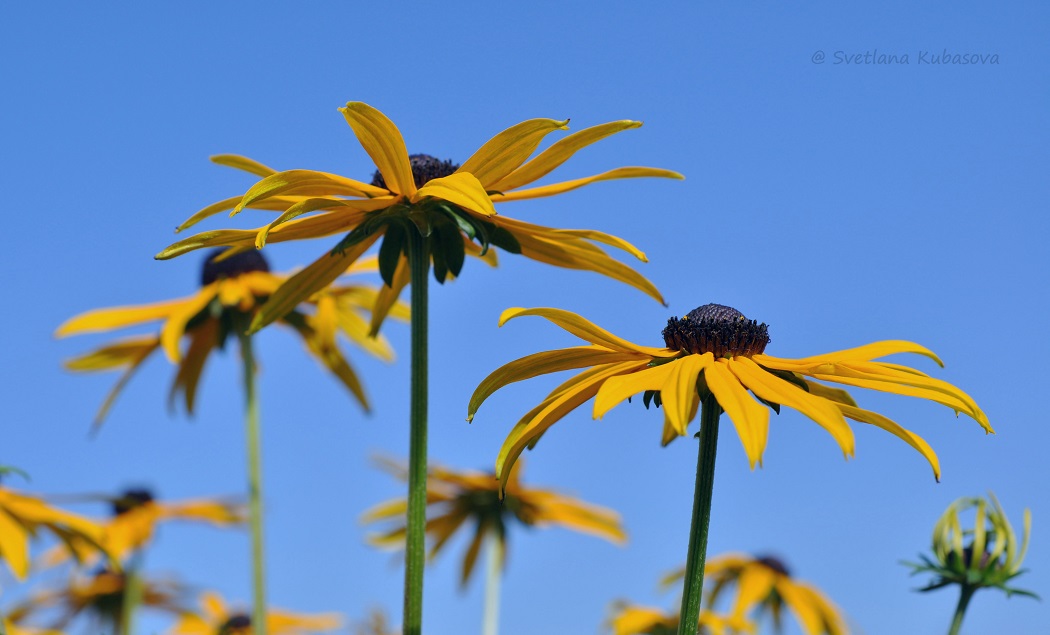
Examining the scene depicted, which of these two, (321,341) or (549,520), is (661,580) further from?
(321,341)

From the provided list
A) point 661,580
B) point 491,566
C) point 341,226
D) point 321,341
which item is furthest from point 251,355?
point 661,580

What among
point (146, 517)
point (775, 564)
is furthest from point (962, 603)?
point (146, 517)

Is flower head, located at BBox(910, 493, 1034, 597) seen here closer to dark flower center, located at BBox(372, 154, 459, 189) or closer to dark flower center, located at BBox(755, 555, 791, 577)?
dark flower center, located at BBox(372, 154, 459, 189)

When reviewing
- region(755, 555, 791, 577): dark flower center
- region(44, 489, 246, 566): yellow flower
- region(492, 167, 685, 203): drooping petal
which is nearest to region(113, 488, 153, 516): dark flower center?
region(44, 489, 246, 566): yellow flower

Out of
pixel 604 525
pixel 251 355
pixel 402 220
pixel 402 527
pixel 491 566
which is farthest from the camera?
pixel 604 525

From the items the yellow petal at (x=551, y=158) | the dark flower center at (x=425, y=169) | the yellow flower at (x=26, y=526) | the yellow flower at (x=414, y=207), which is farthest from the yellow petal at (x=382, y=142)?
the yellow flower at (x=26, y=526)

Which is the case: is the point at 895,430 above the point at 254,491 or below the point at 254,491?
below

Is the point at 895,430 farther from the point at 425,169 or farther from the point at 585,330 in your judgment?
the point at 425,169
